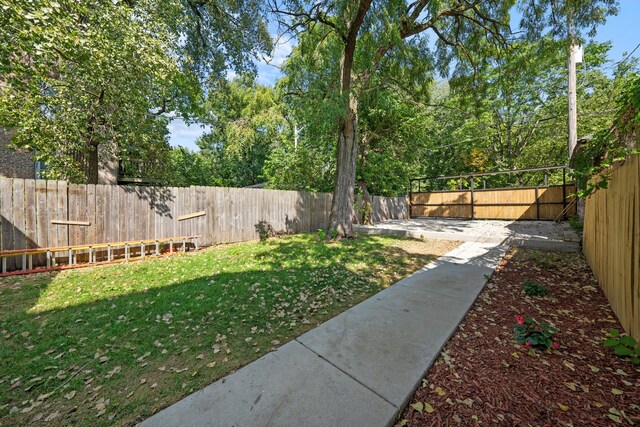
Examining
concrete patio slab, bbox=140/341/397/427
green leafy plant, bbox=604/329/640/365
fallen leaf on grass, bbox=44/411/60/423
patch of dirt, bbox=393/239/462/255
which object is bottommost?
fallen leaf on grass, bbox=44/411/60/423

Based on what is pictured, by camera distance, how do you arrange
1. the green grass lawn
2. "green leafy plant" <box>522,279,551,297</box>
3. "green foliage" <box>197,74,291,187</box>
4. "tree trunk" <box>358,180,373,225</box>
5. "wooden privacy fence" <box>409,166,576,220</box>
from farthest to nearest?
"green foliage" <box>197,74,291,187</box>, "tree trunk" <box>358,180,373,225</box>, "wooden privacy fence" <box>409,166,576,220</box>, "green leafy plant" <box>522,279,551,297</box>, the green grass lawn

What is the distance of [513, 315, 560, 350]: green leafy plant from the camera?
7.71 feet

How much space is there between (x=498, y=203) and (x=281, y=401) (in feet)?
46.9

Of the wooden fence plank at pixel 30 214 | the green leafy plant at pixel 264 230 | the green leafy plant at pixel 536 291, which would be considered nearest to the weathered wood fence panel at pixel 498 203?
the green leafy plant at pixel 536 291

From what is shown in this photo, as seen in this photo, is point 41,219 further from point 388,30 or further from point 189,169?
point 189,169


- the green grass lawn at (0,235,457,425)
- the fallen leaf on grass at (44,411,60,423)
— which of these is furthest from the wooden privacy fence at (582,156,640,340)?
the fallen leaf on grass at (44,411,60,423)

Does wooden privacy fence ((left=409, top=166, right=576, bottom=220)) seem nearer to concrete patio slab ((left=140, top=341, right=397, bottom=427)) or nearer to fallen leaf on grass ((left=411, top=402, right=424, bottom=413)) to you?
fallen leaf on grass ((left=411, top=402, right=424, bottom=413))

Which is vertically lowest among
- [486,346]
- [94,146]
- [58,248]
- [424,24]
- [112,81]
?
[486,346]

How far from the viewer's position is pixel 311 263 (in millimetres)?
5090

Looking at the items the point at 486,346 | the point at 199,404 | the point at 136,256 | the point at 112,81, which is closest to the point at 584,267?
the point at 486,346

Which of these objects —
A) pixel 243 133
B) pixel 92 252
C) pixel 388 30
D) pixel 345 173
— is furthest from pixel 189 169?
pixel 388 30

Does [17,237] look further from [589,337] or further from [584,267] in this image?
[584,267]

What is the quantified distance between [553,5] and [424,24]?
10.9 ft

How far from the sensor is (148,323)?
2.80 metres
